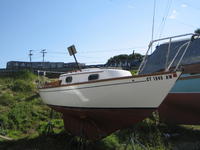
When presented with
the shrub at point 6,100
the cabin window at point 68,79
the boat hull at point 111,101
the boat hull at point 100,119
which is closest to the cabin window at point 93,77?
the boat hull at point 111,101

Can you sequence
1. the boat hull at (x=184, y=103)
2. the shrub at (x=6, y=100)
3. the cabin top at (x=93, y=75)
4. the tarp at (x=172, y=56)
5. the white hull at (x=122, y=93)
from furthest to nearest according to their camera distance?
the shrub at (x=6, y=100), the tarp at (x=172, y=56), the boat hull at (x=184, y=103), the cabin top at (x=93, y=75), the white hull at (x=122, y=93)

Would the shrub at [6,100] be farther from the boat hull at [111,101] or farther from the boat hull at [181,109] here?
the boat hull at [181,109]

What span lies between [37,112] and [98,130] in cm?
570

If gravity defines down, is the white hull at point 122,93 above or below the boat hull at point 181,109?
above

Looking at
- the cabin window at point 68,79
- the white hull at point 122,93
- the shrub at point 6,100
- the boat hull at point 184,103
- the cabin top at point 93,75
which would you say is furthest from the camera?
the shrub at point 6,100

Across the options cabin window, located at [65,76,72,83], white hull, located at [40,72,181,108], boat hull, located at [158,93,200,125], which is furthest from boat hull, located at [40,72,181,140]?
boat hull, located at [158,93,200,125]

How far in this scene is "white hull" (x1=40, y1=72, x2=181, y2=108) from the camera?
18.8 ft

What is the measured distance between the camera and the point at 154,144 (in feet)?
23.5

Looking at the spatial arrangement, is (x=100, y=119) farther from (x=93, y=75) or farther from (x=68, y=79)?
(x=68, y=79)

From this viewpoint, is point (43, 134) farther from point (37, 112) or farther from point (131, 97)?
point (131, 97)

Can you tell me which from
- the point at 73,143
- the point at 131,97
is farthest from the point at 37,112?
the point at 131,97

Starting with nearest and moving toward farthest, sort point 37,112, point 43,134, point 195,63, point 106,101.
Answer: point 106,101, point 43,134, point 195,63, point 37,112

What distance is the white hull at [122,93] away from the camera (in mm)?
5734

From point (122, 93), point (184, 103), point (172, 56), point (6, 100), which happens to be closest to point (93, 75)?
point (122, 93)
